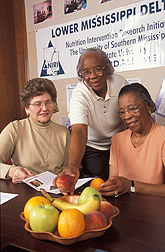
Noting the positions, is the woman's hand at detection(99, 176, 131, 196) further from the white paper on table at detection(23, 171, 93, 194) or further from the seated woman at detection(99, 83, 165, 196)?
the seated woman at detection(99, 83, 165, 196)

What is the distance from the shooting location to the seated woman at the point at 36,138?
192cm

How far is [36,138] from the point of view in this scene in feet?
6.63

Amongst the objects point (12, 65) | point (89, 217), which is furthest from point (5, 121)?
point (89, 217)

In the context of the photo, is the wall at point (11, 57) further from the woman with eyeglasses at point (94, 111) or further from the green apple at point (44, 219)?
the green apple at point (44, 219)

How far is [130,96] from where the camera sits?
164 cm

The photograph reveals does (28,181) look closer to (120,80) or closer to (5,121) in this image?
(120,80)

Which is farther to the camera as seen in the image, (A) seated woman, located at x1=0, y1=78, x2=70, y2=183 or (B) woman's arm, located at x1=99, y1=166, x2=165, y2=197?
(A) seated woman, located at x1=0, y1=78, x2=70, y2=183

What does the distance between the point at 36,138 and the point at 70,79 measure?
58.5 inches

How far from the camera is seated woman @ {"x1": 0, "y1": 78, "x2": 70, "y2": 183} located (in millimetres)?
1916

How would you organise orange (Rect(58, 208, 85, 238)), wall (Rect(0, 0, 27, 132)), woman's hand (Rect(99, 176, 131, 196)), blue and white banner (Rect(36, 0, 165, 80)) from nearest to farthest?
orange (Rect(58, 208, 85, 238)) → woman's hand (Rect(99, 176, 131, 196)) → blue and white banner (Rect(36, 0, 165, 80)) → wall (Rect(0, 0, 27, 132))

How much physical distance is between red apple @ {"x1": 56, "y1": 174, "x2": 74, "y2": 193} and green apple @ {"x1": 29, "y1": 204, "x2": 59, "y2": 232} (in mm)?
307

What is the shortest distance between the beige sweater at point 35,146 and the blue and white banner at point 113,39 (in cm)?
129

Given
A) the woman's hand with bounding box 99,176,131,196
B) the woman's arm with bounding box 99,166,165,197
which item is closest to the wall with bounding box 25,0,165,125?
the woman's arm with bounding box 99,166,165,197

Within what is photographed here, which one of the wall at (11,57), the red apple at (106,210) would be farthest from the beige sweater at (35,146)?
the wall at (11,57)
